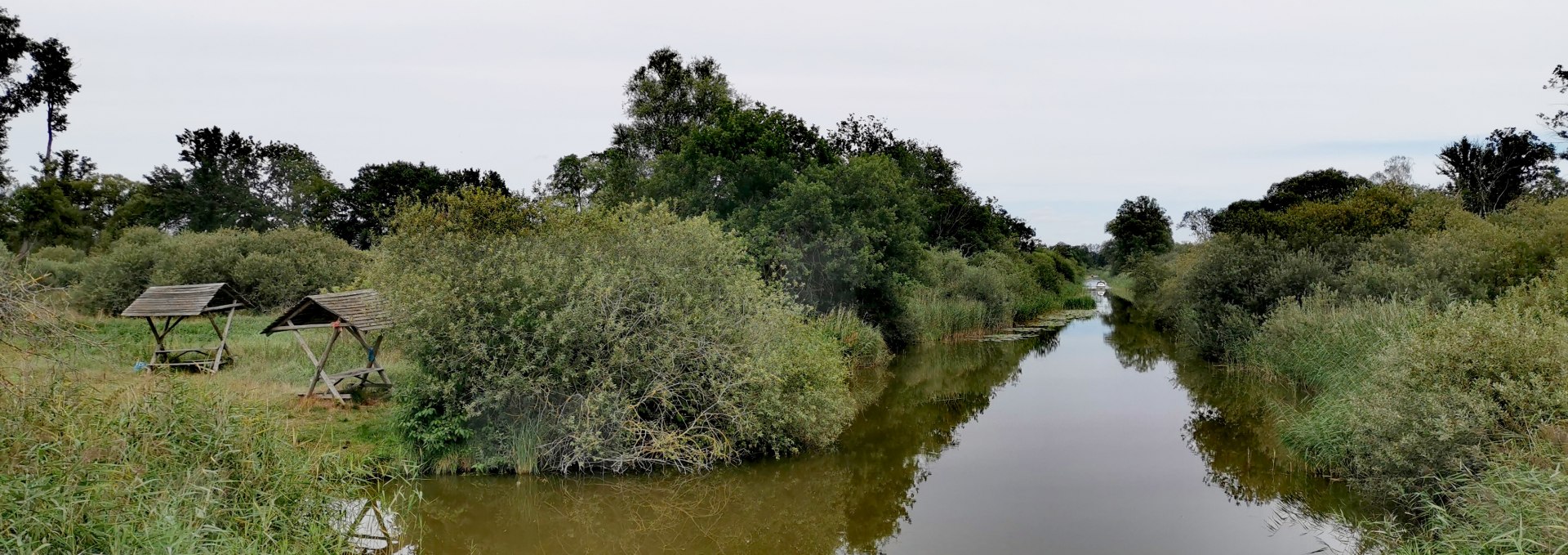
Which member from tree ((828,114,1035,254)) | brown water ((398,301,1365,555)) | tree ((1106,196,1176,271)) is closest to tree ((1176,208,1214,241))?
tree ((1106,196,1176,271))

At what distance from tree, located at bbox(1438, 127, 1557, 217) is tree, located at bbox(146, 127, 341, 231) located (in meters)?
52.6

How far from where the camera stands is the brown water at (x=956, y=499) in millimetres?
8570

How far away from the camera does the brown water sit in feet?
28.1

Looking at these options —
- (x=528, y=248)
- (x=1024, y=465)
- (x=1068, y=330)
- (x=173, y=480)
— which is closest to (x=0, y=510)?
(x=173, y=480)

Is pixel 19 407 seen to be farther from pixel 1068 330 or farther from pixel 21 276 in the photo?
pixel 1068 330

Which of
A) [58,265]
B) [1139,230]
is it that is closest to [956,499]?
[58,265]

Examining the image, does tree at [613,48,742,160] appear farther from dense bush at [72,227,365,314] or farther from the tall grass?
the tall grass

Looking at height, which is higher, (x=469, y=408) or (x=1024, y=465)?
(x=469, y=408)

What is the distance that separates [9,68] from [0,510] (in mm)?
36981

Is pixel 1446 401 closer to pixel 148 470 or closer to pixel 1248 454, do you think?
pixel 1248 454

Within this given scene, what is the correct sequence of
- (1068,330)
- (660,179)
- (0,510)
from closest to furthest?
(0,510)
(660,179)
(1068,330)

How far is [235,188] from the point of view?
4269cm

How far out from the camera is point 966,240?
1656 inches

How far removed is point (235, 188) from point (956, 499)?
4566cm
